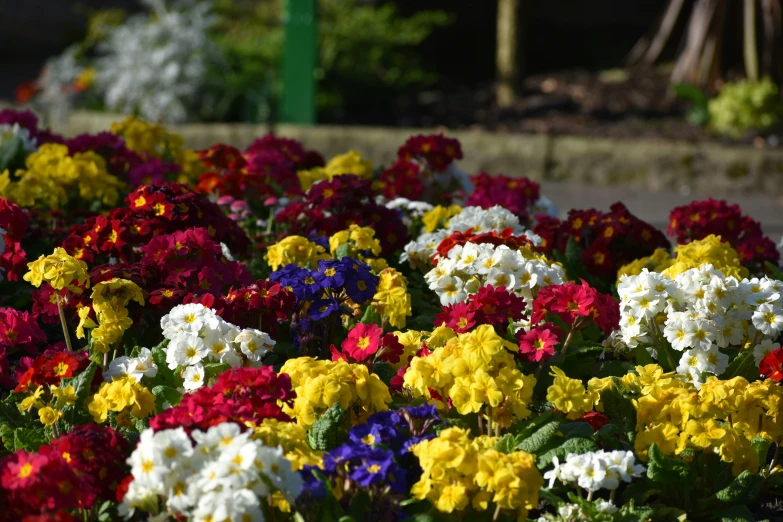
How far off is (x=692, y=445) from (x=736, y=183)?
5.76m

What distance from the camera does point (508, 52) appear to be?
10250 mm

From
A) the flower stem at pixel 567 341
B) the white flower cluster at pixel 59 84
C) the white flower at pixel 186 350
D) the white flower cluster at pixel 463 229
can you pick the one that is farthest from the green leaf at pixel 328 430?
the white flower cluster at pixel 59 84

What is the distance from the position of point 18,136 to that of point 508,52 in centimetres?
580

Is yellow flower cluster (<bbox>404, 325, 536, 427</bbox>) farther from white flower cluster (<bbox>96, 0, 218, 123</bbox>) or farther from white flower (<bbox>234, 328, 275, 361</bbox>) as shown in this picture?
white flower cluster (<bbox>96, 0, 218, 123</bbox>)

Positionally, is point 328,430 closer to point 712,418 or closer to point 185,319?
point 185,319

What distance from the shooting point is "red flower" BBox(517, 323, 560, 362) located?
120 inches

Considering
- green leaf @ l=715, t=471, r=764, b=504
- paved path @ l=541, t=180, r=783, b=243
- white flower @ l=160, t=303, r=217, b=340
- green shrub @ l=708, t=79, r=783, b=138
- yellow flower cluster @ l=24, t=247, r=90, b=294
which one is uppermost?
yellow flower cluster @ l=24, t=247, r=90, b=294

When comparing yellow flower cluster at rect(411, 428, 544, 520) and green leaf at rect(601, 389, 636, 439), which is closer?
yellow flower cluster at rect(411, 428, 544, 520)

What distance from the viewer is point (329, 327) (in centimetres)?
358

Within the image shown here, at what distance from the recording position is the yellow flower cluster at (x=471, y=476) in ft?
7.90

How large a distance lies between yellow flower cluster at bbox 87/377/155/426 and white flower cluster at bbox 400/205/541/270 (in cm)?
140

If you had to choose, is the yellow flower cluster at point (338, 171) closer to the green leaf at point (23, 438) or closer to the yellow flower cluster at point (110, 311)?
the yellow flower cluster at point (110, 311)

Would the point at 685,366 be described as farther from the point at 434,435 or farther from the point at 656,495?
the point at 434,435

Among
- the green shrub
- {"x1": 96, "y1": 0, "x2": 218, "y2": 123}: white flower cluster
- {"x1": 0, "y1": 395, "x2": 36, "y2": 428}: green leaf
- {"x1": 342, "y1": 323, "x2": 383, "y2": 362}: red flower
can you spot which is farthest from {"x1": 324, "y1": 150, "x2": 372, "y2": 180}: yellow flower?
the green shrub
